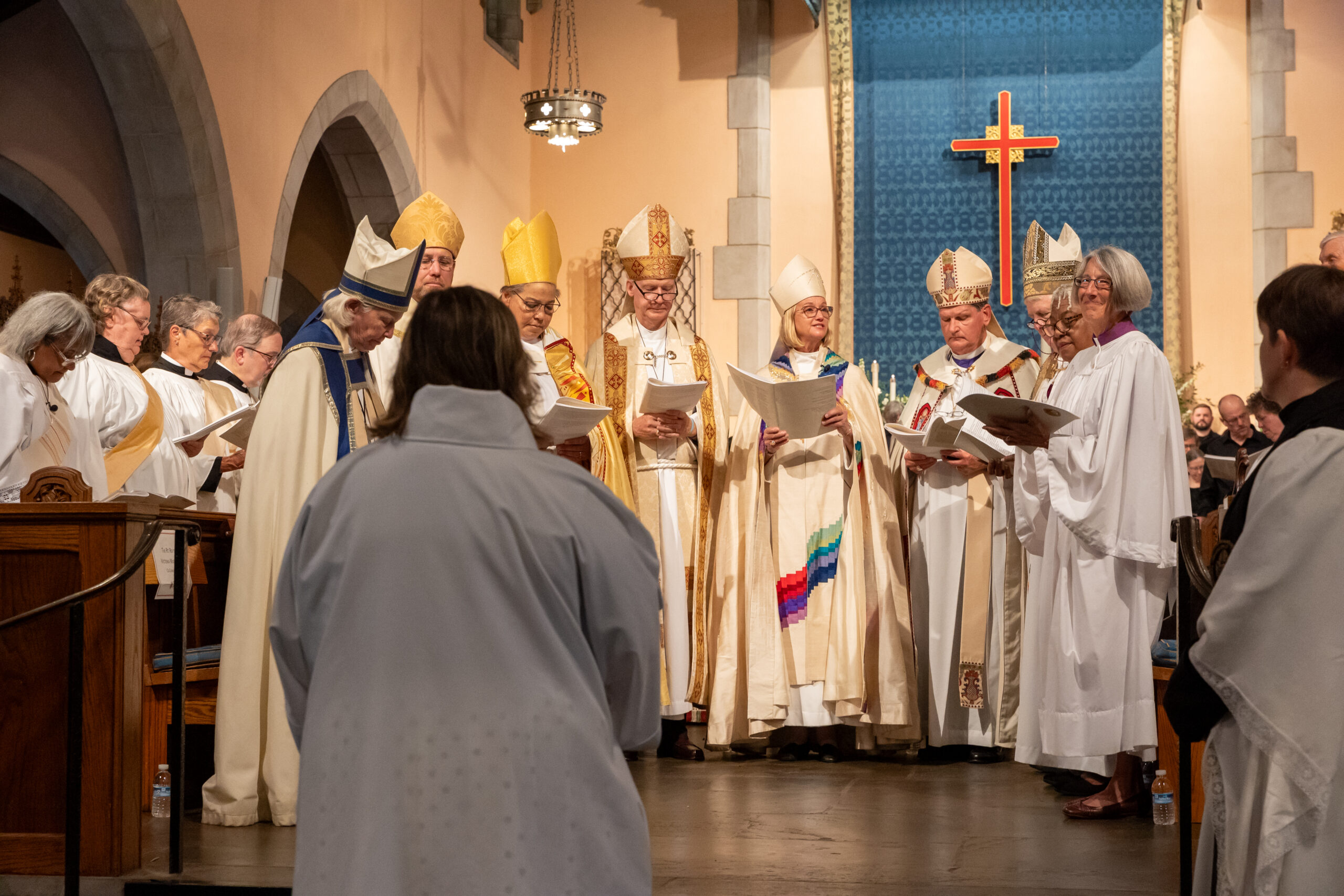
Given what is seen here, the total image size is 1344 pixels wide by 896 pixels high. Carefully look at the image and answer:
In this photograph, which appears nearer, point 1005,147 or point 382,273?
point 382,273

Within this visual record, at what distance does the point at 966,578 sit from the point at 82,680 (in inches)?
135

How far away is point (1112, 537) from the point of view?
4.34 metres

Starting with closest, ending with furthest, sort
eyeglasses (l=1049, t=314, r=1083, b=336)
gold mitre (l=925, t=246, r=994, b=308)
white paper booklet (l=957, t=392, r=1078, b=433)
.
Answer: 1. white paper booklet (l=957, t=392, r=1078, b=433)
2. eyeglasses (l=1049, t=314, r=1083, b=336)
3. gold mitre (l=925, t=246, r=994, b=308)

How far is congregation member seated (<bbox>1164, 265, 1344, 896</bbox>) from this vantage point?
8.09 feet

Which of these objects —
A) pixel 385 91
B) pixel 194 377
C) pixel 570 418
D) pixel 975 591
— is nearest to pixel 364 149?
pixel 385 91

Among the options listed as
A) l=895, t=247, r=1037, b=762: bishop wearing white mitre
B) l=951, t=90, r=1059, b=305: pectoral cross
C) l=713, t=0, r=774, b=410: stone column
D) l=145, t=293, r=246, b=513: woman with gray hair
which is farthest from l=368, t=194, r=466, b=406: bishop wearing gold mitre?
l=951, t=90, r=1059, b=305: pectoral cross

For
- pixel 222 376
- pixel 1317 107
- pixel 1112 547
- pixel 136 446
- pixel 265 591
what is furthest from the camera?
pixel 1317 107

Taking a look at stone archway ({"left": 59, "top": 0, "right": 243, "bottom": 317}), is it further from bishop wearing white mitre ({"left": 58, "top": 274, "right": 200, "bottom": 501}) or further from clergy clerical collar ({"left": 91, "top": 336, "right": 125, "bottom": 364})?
clergy clerical collar ({"left": 91, "top": 336, "right": 125, "bottom": 364})

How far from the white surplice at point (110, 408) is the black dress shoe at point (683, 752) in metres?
2.07

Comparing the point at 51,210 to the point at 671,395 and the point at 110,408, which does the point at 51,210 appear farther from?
the point at 671,395

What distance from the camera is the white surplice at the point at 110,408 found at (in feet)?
17.1

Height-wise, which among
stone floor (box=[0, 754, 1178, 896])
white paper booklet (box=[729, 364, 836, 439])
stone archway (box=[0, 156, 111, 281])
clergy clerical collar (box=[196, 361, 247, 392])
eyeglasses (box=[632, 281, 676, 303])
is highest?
stone archway (box=[0, 156, 111, 281])

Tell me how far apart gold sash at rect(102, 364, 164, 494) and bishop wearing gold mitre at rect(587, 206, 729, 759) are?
5.58ft

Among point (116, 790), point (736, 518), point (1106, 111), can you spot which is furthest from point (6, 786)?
point (1106, 111)
